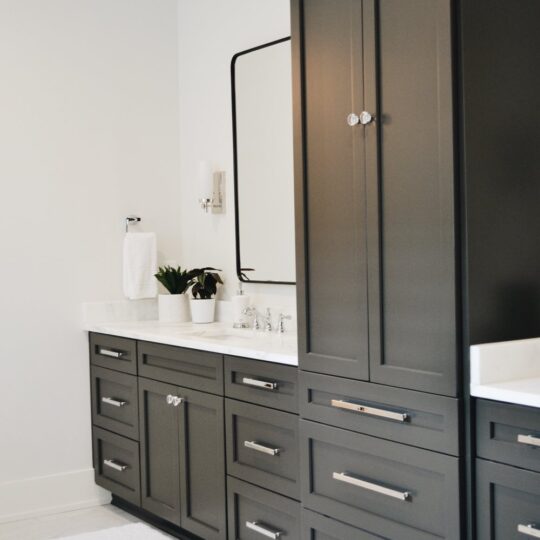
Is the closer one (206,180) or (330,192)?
(330,192)

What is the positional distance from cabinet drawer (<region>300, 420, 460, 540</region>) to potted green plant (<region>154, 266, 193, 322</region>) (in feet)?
4.91

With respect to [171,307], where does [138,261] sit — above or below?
above

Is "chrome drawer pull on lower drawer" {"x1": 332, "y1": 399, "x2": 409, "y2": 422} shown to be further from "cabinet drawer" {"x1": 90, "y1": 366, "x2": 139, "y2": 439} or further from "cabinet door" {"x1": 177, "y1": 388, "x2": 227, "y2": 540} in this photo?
"cabinet drawer" {"x1": 90, "y1": 366, "x2": 139, "y2": 439}

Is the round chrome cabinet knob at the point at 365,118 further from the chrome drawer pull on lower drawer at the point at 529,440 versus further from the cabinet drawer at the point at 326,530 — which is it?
the cabinet drawer at the point at 326,530

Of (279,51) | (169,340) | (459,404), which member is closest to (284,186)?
(279,51)

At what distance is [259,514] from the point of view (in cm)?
285

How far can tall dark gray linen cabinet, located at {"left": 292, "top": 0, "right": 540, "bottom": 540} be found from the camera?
208cm

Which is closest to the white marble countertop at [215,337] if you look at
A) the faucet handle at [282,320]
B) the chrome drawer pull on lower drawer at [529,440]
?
the faucet handle at [282,320]

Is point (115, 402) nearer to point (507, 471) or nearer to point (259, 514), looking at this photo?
point (259, 514)

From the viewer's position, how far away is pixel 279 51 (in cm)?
346

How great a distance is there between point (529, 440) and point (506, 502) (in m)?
0.18

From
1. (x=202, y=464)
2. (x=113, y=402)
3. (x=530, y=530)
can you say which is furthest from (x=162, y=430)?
(x=530, y=530)

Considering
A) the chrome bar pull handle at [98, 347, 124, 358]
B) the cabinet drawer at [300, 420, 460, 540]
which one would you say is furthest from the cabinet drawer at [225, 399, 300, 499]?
the chrome bar pull handle at [98, 347, 124, 358]

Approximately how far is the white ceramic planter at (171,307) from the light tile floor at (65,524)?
927 mm
